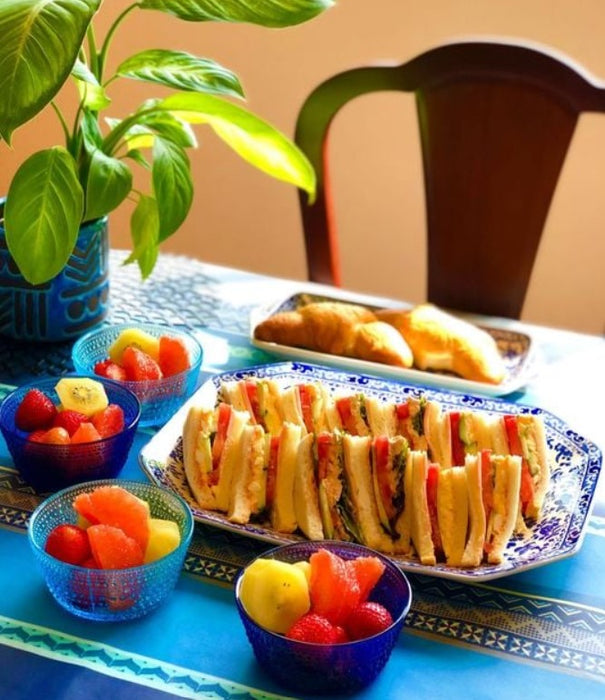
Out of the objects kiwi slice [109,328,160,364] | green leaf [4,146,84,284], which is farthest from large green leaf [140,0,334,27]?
kiwi slice [109,328,160,364]

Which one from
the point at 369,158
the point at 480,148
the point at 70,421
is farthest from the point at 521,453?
the point at 369,158

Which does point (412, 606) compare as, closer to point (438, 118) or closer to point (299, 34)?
point (438, 118)

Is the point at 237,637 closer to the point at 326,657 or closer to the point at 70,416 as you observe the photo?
the point at 326,657

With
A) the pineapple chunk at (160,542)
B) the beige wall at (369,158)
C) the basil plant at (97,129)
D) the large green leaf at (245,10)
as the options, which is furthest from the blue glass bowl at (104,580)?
the beige wall at (369,158)

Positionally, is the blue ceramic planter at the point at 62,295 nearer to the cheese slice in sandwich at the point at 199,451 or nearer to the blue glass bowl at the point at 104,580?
the cheese slice in sandwich at the point at 199,451

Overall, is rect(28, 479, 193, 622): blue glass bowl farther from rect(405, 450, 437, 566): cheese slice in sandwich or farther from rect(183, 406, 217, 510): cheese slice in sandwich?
rect(405, 450, 437, 566): cheese slice in sandwich
